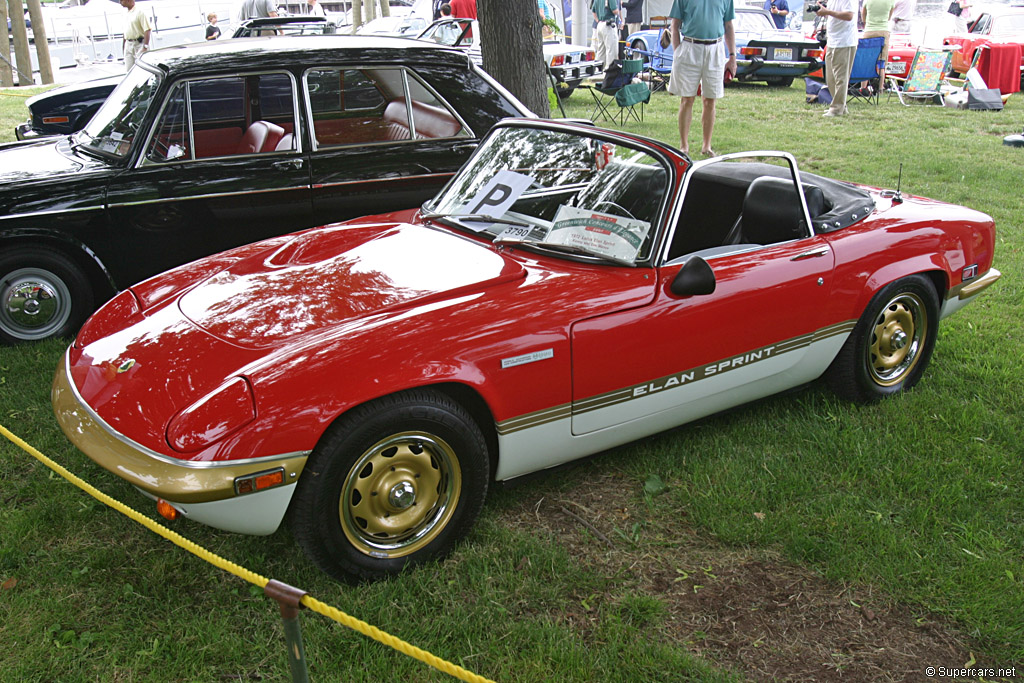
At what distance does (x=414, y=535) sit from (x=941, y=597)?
175 centimetres

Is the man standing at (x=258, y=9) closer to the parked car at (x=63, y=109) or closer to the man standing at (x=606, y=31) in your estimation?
the parked car at (x=63, y=109)

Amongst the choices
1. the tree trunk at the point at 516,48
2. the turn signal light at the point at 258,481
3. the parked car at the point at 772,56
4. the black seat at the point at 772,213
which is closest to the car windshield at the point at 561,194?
the black seat at the point at 772,213

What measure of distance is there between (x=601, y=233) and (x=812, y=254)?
3.26 feet

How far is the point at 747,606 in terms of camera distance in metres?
2.77

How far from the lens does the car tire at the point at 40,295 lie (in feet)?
14.8

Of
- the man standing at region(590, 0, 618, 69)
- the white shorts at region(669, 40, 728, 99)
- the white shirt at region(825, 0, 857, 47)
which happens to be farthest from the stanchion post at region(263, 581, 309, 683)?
the man standing at region(590, 0, 618, 69)

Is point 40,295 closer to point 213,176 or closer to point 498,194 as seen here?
point 213,176

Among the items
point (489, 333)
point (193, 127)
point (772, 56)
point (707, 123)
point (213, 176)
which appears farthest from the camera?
point (772, 56)

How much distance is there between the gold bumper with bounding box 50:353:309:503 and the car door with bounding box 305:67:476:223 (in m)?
2.62

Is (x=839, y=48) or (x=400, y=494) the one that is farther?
(x=839, y=48)

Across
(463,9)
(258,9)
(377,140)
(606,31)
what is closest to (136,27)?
(258,9)

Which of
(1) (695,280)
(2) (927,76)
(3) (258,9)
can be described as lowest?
(2) (927,76)

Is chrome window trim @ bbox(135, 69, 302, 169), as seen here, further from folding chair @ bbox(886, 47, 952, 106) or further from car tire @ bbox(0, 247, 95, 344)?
folding chair @ bbox(886, 47, 952, 106)

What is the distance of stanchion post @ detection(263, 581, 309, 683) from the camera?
175 centimetres
